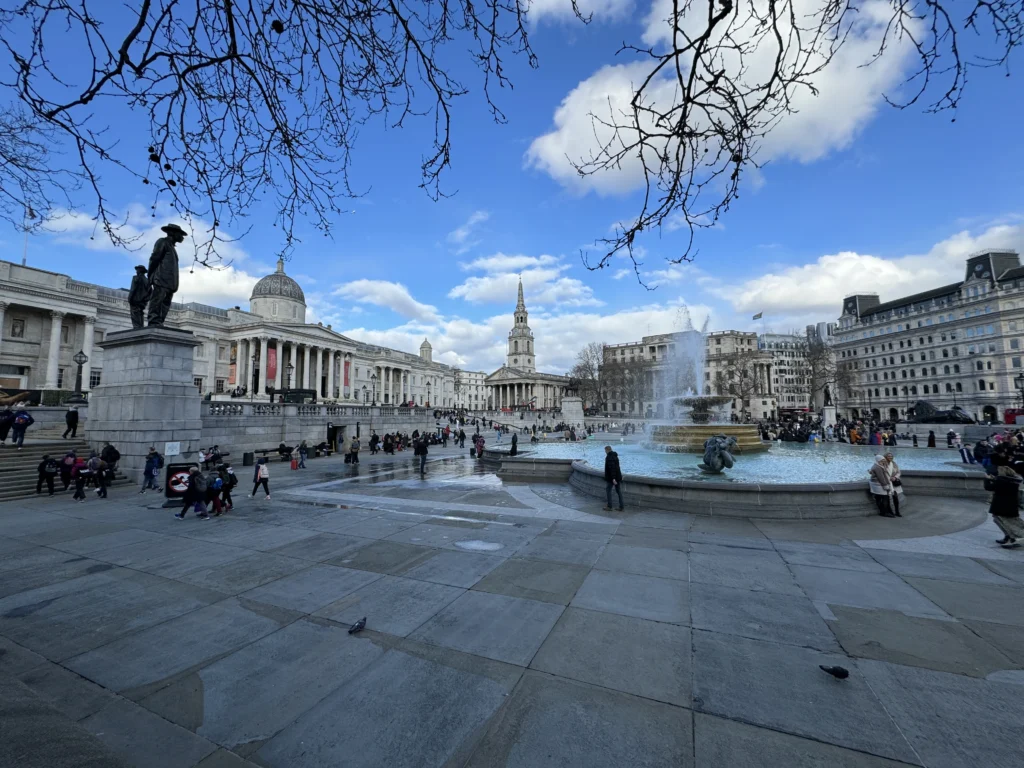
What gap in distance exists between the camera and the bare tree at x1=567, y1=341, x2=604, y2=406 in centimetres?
8925

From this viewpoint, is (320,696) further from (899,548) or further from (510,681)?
(899,548)

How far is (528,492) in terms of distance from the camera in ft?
43.0

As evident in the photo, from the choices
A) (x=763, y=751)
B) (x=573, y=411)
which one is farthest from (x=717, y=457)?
(x=573, y=411)

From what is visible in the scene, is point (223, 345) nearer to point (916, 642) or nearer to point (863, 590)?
point (863, 590)

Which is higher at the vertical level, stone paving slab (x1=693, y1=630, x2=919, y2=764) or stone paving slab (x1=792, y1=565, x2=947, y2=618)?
stone paving slab (x1=693, y1=630, x2=919, y2=764)

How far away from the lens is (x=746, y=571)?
623 centimetres

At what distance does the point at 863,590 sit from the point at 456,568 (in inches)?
213

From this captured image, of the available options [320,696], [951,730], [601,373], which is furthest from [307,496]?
[601,373]

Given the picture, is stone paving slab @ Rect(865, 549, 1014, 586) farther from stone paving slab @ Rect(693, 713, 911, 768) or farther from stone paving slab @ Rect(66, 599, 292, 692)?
stone paving slab @ Rect(66, 599, 292, 692)

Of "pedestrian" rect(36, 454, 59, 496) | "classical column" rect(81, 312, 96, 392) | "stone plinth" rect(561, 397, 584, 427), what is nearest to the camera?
"pedestrian" rect(36, 454, 59, 496)

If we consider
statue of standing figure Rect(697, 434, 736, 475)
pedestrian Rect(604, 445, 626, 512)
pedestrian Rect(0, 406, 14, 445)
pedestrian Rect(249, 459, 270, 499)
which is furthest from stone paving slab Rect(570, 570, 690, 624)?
pedestrian Rect(0, 406, 14, 445)

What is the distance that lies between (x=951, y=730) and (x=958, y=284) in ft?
348

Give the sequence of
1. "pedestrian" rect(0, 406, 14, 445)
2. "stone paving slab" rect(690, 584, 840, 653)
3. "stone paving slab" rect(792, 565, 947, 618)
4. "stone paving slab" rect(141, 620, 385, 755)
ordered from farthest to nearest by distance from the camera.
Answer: "pedestrian" rect(0, 406, 14, 445), "stone paving slab" rect(792, 565, 947, 618), "stone paving slab" rect(690, 584, 840, 653), "stone paving slab" rect(141, 620, 385, 755)

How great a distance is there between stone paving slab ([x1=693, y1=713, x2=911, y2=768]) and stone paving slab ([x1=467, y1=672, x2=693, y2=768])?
11 cm
